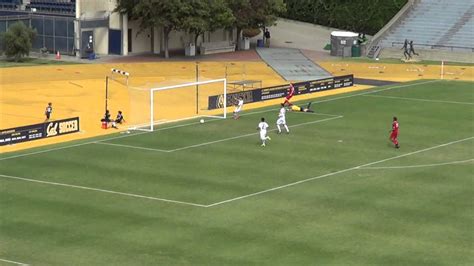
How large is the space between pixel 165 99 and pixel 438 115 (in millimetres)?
18408

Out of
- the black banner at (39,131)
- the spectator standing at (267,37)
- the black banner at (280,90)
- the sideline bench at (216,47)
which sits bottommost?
the black banner at (39,131)

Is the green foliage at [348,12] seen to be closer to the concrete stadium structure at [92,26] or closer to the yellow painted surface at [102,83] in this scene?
the yellow painted surface at [102,83]

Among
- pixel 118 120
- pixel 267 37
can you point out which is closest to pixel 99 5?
pixel 267 37

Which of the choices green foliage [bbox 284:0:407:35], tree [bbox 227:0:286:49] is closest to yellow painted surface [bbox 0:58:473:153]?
tree [bbox 227:0:286:49]

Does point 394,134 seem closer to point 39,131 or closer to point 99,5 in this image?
point 39,131

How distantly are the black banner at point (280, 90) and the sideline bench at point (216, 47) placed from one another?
70.5 feet

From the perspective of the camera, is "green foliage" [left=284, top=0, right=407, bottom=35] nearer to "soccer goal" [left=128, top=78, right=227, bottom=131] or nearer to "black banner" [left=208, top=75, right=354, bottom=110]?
"black banner" [left=208, top=75, right=354, bottom=110]

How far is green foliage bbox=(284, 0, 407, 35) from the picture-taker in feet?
373

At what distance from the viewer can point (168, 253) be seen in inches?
1448

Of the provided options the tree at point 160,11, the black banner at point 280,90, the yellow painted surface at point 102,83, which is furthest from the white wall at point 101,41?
the black banner at point 280,90

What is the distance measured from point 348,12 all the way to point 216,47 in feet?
58.0

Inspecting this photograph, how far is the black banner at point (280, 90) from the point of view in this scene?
73000mm

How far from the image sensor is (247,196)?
45938 millimetres

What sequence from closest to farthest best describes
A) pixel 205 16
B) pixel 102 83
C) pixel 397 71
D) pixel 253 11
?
pixel 102 83 → pixel 397 71 → pixel 205 16 → pixel 253 11
